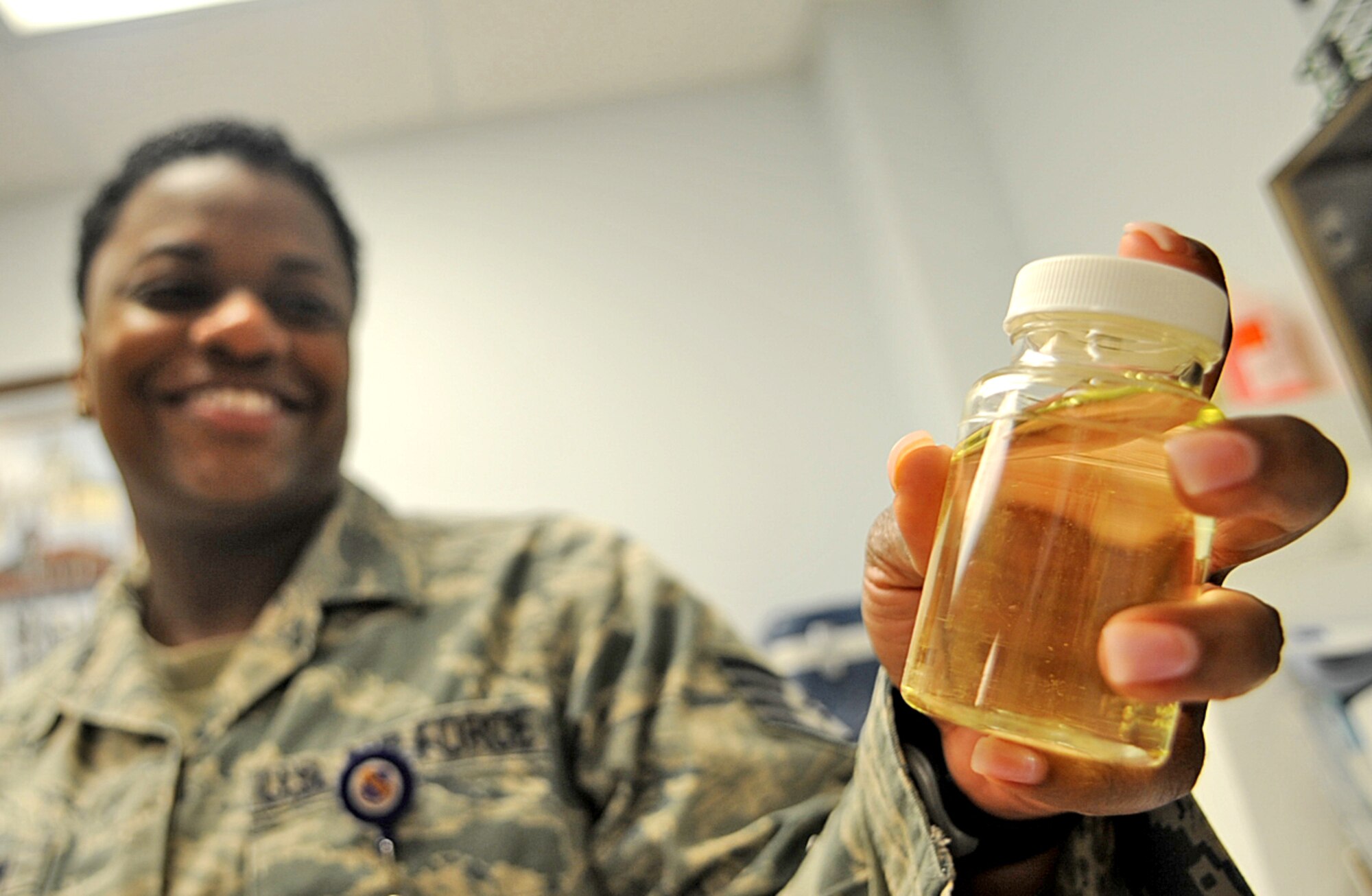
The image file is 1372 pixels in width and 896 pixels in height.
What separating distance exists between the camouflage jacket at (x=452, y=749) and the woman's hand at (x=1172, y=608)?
191mm

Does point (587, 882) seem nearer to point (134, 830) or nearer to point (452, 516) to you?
point (134, 830)

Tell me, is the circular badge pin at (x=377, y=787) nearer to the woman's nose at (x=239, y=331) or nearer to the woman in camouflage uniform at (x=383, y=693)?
the woman in camouflage uniform at (x=383, y=693)

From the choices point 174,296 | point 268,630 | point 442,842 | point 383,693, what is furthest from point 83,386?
point 442,842

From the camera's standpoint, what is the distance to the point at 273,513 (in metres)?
0.95

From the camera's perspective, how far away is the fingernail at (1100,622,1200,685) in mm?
310

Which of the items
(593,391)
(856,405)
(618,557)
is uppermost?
(593,391)

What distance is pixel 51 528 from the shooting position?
1.99 m

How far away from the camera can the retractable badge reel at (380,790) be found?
0.72 metres

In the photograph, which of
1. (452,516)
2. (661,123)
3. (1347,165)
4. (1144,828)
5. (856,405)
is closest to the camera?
(1144,828)

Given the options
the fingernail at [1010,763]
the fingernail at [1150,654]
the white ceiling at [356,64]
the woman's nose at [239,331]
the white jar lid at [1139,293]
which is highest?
the white ceiling at [356,64]

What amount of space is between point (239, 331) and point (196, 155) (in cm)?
28

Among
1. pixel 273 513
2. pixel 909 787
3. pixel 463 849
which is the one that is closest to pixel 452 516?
pixel 273 513

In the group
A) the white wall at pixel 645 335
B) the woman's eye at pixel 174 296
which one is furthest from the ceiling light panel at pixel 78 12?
the woman's eye at pixel 174 296

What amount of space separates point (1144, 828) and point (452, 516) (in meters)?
0.82
